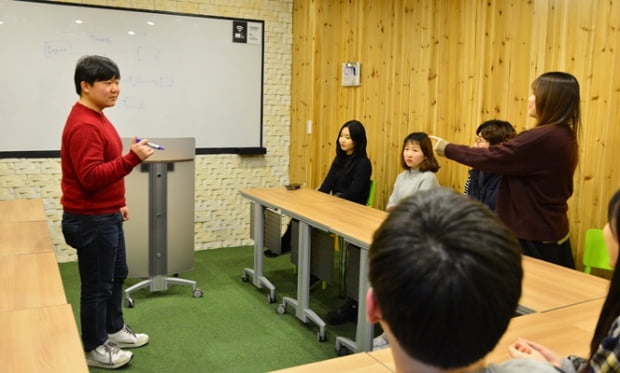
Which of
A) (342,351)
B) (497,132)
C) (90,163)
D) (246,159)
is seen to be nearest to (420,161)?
(497,132)

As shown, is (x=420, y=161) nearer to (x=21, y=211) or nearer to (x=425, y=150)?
(x=425, y=150)

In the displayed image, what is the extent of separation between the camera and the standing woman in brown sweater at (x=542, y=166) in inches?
94.4

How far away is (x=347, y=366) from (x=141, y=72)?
13.1ft

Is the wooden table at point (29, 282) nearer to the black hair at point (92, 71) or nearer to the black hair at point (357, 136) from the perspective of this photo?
the black hair at point (92, 71)

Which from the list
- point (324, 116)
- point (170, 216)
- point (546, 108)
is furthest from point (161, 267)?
point (546, 108)

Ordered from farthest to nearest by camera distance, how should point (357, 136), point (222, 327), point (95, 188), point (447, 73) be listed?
point (357, 136)
point (447, 73)
point (222, 327)
point (95, 188)

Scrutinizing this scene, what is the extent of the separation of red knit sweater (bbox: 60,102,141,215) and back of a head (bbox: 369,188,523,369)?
2041mm

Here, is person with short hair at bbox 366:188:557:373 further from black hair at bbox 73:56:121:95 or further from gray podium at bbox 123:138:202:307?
gray podium at bbox 123:138:202:307

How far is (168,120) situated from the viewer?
197 inches

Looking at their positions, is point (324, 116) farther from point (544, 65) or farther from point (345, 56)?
point (544, 65)

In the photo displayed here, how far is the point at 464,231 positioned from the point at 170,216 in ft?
11.0

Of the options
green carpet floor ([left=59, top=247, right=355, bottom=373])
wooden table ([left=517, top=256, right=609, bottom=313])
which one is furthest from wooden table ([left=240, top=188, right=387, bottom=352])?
wooden table ([left=517, top=256, right=609, bottom=313])

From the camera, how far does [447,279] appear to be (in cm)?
67

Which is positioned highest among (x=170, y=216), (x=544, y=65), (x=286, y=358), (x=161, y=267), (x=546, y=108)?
(x=544, y=65)
